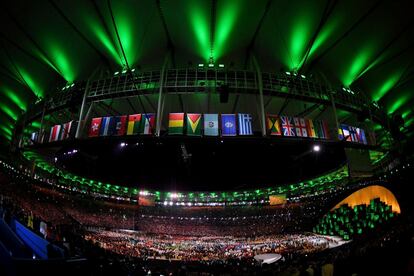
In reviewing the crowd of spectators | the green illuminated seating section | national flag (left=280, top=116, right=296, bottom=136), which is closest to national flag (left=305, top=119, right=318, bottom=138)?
national flag (left=280, top=116, right=296, bottom=136)

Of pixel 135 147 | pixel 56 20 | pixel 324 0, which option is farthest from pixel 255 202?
pixel 56 20

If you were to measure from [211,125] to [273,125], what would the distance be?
380 cm

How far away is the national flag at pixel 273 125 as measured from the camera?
14.9 metres

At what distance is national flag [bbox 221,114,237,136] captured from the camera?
1469 cm

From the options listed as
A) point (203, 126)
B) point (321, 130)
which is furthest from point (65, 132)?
point (321, 130)

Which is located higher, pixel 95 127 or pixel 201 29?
pixel 201 29

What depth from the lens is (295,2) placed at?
556 inches

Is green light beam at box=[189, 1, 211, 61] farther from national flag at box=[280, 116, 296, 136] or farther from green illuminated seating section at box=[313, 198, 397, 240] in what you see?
green illuminated seating section at box=[313, 198, 397, 240]

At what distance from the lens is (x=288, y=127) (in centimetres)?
1525

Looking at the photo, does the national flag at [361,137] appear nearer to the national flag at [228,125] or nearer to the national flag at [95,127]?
the national flag at [228,125]

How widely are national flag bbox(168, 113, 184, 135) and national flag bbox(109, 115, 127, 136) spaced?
2.92m

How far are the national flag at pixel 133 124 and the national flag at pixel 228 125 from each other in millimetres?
5116

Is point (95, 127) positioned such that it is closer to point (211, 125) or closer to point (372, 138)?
point (211, 125)

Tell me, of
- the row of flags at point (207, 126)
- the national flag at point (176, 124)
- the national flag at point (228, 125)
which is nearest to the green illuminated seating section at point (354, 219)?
the row of flags at point (207, 126)
